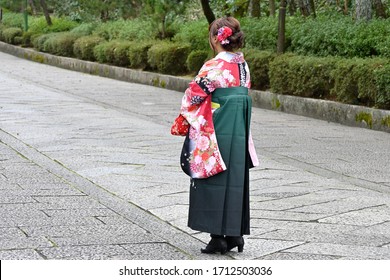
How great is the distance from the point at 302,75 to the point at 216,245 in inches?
324

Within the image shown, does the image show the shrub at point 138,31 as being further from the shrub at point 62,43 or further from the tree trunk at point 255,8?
the tree trunk at point 255,8

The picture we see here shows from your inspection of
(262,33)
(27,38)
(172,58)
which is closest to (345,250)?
(262,33)

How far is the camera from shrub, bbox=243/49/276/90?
14.6 m

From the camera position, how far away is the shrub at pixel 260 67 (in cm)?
1462

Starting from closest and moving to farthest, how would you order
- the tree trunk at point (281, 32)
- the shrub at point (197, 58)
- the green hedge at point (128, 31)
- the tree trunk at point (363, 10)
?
the tree trunk at point (363, 10), the tree trunk at point (281, 32), the shrub at point (197, 58), the green hedge at point (128, 31)

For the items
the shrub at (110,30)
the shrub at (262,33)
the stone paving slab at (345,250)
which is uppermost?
the shrub at (262,33)

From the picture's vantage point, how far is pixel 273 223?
6.29 metres

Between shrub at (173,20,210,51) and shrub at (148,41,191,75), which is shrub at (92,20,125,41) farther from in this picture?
shrub at (148,41,191,75)

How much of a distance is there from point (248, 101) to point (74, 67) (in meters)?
18.4

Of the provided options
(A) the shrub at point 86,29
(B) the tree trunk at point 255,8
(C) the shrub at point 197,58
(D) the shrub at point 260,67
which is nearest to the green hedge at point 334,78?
(D) the shrub at point 260,67

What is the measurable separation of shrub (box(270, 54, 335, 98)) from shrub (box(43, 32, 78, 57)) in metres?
11.4

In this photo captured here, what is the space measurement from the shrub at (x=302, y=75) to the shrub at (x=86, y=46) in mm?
9608

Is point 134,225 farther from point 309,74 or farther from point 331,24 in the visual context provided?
point 331,24

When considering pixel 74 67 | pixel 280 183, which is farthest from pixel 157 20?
pixel 280 183
